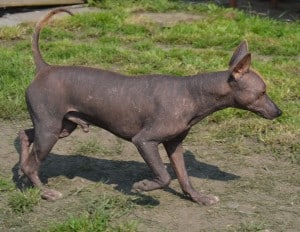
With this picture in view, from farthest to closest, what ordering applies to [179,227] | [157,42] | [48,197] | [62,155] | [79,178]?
1. [157,42]
2. [62,155]
3. [79,178]
4. [48,197]
5. [179,227]

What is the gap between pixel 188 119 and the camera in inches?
191

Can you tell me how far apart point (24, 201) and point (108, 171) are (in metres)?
0.97

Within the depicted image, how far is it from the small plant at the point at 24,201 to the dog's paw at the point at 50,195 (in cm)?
4

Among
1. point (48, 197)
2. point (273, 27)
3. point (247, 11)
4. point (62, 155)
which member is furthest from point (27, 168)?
point (247, 11)

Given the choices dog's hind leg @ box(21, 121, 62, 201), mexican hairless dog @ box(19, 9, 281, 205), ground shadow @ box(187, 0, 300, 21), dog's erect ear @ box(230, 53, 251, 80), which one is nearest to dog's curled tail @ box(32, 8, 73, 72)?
mexican hairless dog @ box(19, 9, 281, 205)

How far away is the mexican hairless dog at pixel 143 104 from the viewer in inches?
188

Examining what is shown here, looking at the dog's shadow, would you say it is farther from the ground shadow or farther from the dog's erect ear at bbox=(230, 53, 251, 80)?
the ground shadow

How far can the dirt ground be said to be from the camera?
15.8 feet

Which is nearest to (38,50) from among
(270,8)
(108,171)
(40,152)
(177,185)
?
(40,152)

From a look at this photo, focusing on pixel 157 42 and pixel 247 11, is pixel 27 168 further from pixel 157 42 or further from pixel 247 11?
pixel 247 11

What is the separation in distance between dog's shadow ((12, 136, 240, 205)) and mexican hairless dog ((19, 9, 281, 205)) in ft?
1.64

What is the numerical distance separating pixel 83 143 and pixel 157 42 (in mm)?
4085

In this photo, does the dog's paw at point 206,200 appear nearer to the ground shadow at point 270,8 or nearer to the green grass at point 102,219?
the green grass at point 102,219

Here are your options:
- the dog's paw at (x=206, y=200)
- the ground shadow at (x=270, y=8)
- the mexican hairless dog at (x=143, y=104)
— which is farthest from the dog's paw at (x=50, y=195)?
the ground shadow at (x=270, y=8)
